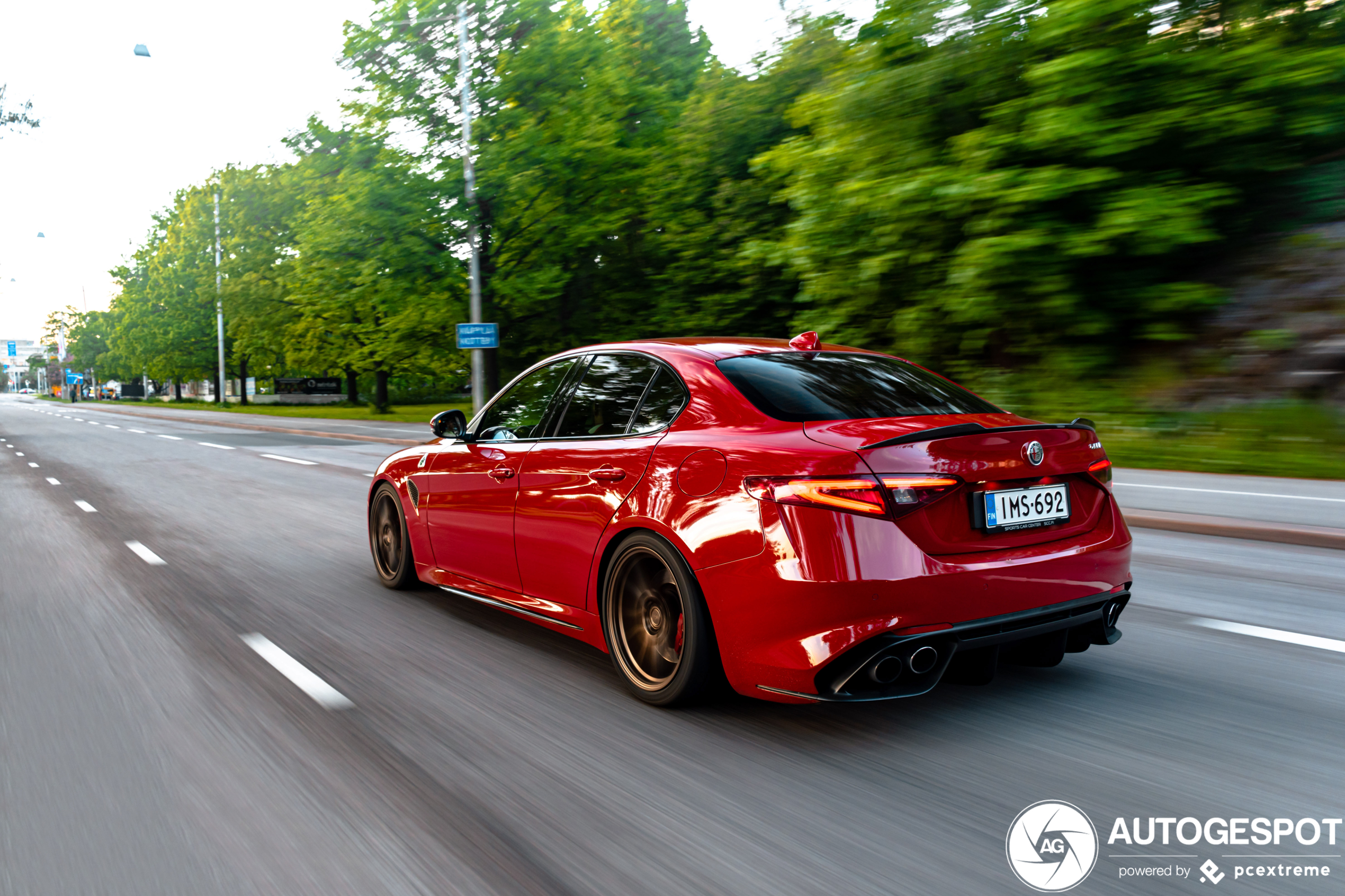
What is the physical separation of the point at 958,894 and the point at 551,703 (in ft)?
6.49

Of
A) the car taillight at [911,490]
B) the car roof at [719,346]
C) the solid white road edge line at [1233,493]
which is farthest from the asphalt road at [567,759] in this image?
the solid white road edge line at [1233,493]

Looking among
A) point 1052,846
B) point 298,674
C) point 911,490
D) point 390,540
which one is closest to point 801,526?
point 911,490

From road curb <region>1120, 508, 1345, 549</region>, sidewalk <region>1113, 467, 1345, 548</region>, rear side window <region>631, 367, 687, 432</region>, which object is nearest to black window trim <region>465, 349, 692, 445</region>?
rear side window <region>631, 367, 687, 432</region>

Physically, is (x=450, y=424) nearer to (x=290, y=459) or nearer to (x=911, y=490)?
(x=911, y=490)

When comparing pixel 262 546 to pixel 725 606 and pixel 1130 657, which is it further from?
pixel 1130 657

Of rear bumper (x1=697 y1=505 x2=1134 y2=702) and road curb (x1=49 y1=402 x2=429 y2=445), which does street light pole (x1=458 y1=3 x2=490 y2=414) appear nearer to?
road curb (x1=49 y1=402 x2=429 y2=445)

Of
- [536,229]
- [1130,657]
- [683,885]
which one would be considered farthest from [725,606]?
[536,229]

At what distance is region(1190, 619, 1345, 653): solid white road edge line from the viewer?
15.9 feet

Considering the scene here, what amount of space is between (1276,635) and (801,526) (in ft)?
9.86

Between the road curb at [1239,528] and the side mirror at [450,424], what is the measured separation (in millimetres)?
5591

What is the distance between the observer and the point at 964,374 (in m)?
20.0

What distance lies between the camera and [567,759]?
3.55 m

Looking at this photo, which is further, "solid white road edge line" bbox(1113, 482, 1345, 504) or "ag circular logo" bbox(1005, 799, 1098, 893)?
"solid white road edge line" bbox(1113, 482, 1345, 504)

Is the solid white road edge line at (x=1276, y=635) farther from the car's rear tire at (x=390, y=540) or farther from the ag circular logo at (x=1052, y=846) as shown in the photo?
the car's rear tire at (x=390, y=540)
